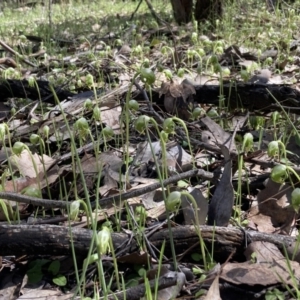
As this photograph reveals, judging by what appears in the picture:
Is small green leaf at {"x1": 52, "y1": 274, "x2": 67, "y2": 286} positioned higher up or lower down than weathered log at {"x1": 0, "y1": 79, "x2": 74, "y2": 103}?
lower down

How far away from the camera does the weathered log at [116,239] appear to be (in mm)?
1213

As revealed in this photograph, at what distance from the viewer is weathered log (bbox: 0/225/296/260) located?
1.21m

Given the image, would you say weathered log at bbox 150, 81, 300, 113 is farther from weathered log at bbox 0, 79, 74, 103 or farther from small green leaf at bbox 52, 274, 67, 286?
small green leaf at bbox 52, 274, 67, 286

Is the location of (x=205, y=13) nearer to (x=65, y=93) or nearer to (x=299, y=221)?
(x=65, y=93)

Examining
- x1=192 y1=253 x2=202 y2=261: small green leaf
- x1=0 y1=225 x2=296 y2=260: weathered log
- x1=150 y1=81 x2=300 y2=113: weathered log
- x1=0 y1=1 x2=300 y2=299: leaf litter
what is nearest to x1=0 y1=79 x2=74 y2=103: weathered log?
x1=0 y1=1 x2=300 y2=299: leaf litter

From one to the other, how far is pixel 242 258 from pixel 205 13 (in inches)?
Result: 182

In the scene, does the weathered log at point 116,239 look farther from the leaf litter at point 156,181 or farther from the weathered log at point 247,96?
the weathered log at point 247,96

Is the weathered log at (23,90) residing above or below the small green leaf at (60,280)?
above

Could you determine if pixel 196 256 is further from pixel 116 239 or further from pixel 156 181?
pixel 156 181

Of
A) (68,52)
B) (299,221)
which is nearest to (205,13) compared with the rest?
(68,52)

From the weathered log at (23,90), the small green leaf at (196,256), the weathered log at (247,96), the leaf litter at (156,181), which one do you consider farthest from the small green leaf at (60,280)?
the weathered log at (23,90)

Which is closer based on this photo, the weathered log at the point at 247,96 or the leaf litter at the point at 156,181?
the leaf litter at the point at 156,181

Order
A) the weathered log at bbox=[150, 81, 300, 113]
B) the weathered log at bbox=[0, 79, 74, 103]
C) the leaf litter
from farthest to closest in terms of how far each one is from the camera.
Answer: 1. the weathered log at bbox=[0, 79, 74, 103]
2. the weathered log at bbox=[150, 81, 300, 113]
3. the leaf litter

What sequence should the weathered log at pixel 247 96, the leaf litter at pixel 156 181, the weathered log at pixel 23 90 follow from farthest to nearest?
the weathered log at pixel 23 90, the weathered log at pixel 247 96, the leaf litter at pixel 156 181
